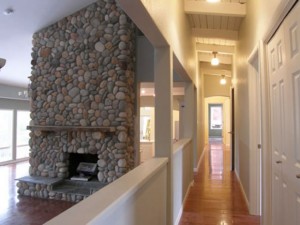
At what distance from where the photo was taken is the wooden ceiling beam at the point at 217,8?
161 inches

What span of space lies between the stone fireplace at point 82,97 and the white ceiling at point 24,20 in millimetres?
237

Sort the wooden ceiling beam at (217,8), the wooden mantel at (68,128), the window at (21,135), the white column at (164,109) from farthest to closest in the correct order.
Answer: the window at (21,135), the wooden mantel at (68,128), the wooden ceiling beam at (217,8), the white column at (164,109)

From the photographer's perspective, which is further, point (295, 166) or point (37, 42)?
point (37, 42)

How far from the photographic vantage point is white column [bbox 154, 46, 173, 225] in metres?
2.82

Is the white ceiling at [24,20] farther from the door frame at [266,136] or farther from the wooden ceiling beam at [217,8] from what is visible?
the door frame at [266,136]

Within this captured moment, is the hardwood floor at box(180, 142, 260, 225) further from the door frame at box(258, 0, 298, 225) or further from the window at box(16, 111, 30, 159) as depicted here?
the window at box(16, 111, 30, 159)

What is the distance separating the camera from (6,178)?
7465mm

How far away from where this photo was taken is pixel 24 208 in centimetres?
503

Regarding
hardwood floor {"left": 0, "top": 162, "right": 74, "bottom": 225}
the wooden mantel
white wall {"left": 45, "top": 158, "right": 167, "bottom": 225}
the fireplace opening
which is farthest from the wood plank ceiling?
hardwood floor {"left": 0, "top": 162, "right": 74, "bottom": 225}

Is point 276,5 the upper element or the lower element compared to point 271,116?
upper

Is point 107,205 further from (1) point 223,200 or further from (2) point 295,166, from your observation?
(1) point 223,200

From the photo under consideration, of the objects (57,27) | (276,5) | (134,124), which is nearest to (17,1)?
(57,27)

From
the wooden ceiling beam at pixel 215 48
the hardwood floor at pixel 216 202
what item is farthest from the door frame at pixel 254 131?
the wooden ceiling beam at pixel 215 48

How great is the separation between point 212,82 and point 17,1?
8.38 m
